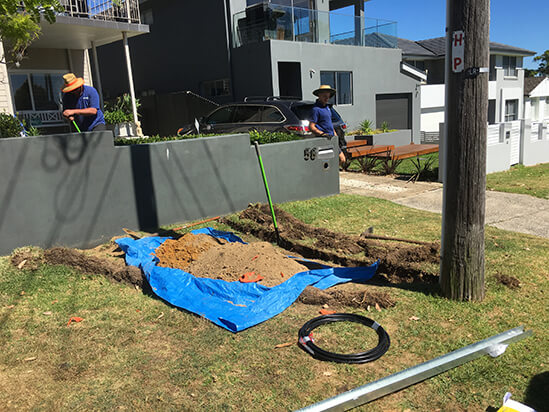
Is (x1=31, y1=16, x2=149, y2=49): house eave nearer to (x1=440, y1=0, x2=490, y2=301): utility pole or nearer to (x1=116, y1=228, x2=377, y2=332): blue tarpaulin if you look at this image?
(x1=116, y1=228, x2=377, y2=332): blue tarpaulin

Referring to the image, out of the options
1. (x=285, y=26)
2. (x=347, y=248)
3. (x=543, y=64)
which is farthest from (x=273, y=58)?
(x=543, y=64)

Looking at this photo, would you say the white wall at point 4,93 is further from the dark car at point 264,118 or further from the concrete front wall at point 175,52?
the concrete front wall at point 175,52

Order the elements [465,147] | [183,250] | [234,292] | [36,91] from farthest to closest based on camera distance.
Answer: [36,91] < [183,250] < [234,292] < [465,147]

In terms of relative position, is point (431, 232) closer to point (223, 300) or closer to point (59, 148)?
point (223, 300)

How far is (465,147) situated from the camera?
3.90m

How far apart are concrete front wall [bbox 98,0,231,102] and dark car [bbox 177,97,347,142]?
5.06 meters

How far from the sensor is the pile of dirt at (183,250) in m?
5.07

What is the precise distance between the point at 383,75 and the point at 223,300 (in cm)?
1709

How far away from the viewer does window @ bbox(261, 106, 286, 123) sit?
10.8 meters

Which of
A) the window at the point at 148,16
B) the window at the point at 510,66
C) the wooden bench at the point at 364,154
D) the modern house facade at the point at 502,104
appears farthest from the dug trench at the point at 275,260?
the window at the point at 510,66

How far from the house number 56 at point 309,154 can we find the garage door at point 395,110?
39.0ft

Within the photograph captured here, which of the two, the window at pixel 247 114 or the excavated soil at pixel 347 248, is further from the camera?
the window at pixel 247 114

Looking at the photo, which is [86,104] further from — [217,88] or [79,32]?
[217,88]

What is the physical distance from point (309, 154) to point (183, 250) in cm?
411
